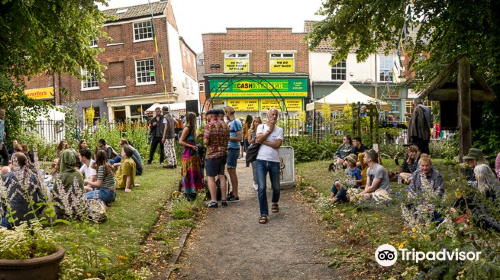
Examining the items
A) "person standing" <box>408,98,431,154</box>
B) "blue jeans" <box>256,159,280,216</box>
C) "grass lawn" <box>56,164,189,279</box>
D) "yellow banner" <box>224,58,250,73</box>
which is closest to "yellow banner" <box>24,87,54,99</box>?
"yellow banner" <box>224,58,250,73</box>

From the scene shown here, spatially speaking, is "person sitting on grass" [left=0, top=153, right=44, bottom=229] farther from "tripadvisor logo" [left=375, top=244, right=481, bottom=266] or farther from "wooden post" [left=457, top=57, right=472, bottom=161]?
"wooden post" [left=457, top=57, right=472, bottom=161]

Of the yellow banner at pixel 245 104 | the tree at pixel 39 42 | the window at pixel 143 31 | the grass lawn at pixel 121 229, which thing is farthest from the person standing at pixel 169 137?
the window at pixel 143 31

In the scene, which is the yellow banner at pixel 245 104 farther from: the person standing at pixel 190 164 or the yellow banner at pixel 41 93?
the person standing at pixel 190 164

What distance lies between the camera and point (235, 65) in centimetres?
3869

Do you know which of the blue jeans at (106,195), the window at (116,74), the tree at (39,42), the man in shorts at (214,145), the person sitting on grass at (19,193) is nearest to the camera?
the person sitting on grass at (19,193)

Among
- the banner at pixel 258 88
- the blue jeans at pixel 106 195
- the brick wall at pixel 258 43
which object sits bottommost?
the blue jeans at pixel 106 195

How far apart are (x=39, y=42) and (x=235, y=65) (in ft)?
81.9

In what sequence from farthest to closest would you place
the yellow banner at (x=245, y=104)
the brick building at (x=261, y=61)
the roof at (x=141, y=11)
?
the brick building at (x=261, y=61) < the yellow banner at (x=245, y=104) < the roof at (x=141, y=11)

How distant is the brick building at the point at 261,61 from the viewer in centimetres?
3794

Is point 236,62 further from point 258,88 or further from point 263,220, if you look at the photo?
point 263,220

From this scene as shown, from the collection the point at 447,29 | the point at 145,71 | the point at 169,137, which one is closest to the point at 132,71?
the point at 145,71

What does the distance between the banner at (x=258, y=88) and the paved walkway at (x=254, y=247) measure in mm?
27495

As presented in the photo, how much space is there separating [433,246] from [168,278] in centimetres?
306

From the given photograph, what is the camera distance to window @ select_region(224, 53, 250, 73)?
38531mm
